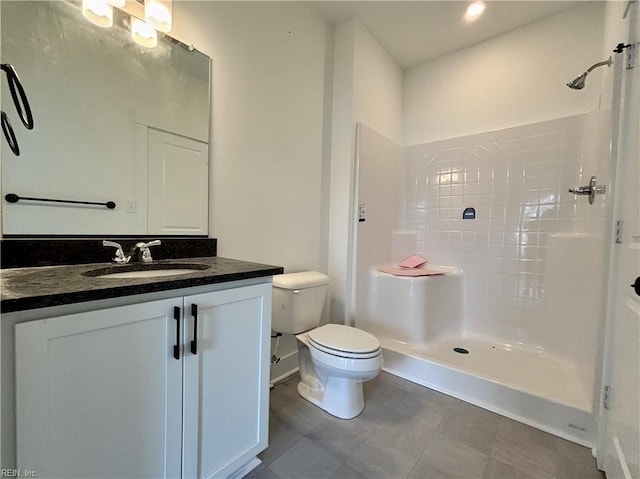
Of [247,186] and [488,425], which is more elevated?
[247,186]

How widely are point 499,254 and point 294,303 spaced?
171cm

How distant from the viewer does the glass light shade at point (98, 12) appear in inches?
41.6

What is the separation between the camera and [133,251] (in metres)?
1.17

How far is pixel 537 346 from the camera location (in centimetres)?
202

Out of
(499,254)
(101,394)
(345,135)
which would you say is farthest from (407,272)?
(101,394)

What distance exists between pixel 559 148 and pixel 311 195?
1802 mm

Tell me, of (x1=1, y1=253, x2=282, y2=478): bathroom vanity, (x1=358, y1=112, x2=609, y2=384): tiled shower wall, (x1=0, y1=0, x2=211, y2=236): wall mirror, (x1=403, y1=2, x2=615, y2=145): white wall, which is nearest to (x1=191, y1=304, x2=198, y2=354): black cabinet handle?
(x1=1, y1=253, x2=282, y2=478): bathroom vanity

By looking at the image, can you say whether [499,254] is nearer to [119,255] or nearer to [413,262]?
[413,262]

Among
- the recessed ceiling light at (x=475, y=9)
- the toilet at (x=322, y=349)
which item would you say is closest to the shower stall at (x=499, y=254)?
the toilet at (x=322, y=349)

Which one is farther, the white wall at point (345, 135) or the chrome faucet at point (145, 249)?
the white wall at point (345, 135)

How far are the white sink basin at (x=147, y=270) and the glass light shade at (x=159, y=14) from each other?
1042 millimetres

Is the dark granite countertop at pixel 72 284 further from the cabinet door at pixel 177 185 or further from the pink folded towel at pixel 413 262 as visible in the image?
the pink folded towel at pixel 413 262

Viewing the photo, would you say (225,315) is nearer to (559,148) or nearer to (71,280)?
(71,280)

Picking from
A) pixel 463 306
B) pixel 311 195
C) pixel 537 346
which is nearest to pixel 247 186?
pixel 311 195
